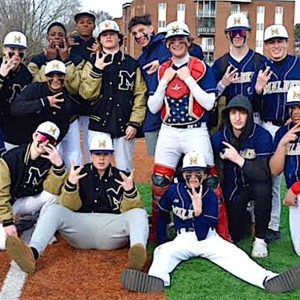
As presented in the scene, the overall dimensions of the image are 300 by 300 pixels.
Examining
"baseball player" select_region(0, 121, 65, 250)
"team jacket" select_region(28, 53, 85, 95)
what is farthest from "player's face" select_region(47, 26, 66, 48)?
"baseball player" select_region(0, 121, 65, 250)

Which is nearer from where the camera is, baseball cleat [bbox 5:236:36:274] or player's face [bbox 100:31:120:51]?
baseball cleat [bbox 5:236:36:274]

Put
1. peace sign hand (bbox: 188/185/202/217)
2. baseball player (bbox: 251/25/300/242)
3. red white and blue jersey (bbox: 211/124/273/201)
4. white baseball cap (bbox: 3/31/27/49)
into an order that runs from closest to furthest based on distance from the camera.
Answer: peace sign hand (bbox: 188/185/202/217), red white and blue jersey (bbox: 211/124/273/201), baseball player (bbox: 251/25/300/242), white baseball cap (bbox: 3/31/27/49)

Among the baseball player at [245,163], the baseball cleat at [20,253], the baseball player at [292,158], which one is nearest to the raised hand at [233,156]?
the baseball player at [245,163]

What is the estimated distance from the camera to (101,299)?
430 centimetres

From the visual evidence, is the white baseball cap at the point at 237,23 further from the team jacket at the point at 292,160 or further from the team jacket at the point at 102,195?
the team jacket at the point at 102,195

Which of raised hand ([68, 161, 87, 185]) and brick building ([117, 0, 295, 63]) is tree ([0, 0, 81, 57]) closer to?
brick building ([117, 0, 295, 63])

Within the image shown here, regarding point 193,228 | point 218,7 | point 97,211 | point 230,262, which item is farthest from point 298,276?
point 218,7

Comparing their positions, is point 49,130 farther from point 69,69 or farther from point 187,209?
point 187,209

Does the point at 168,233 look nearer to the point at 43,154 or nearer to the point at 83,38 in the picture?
the point at 43,154

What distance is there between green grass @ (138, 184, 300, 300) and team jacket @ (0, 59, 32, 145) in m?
1.68

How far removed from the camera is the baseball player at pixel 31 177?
5.12m

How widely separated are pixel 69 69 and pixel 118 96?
0.53 metres

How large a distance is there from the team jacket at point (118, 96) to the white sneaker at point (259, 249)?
1.53 meters

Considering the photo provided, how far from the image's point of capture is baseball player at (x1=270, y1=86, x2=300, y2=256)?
17.2ft
